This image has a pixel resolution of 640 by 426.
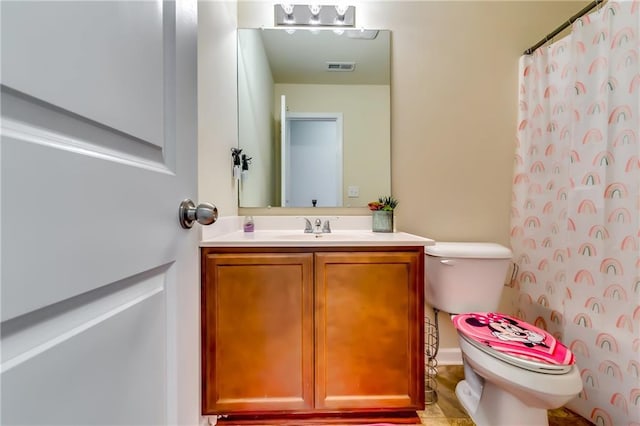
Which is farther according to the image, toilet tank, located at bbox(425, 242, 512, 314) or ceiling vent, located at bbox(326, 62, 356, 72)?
ceiling vent, located at bbox(326, 62, 356, 72)

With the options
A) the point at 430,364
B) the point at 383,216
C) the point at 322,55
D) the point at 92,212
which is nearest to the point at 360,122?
the point at 322,55

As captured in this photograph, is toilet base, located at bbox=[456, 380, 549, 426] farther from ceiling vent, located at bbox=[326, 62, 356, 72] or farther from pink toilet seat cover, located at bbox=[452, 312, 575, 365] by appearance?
ceiling vent, located at bbox=[326, 62, 356, 72]

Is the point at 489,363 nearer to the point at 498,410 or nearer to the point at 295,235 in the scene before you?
the point at 498,410

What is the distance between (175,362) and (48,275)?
1.20 ft

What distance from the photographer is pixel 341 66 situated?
1795mm

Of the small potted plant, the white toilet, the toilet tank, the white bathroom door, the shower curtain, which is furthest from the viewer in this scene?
the small potted plant

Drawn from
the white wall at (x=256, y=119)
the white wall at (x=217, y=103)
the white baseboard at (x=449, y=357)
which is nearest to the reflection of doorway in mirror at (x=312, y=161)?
the white wall at (x=256, y=119)

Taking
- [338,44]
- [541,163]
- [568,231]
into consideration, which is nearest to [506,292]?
[568,231]

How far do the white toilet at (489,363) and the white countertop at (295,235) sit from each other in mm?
279

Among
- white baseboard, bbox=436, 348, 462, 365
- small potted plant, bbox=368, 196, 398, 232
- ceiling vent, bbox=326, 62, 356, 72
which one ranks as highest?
ceiling vent, bbox=326, 62, 356, 72

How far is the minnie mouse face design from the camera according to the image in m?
1.12

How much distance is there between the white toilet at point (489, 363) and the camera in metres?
0.99

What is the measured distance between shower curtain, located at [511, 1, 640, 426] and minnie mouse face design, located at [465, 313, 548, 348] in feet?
1.08

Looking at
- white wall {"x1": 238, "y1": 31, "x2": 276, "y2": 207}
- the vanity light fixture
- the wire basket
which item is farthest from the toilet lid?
the vanity light fixture
